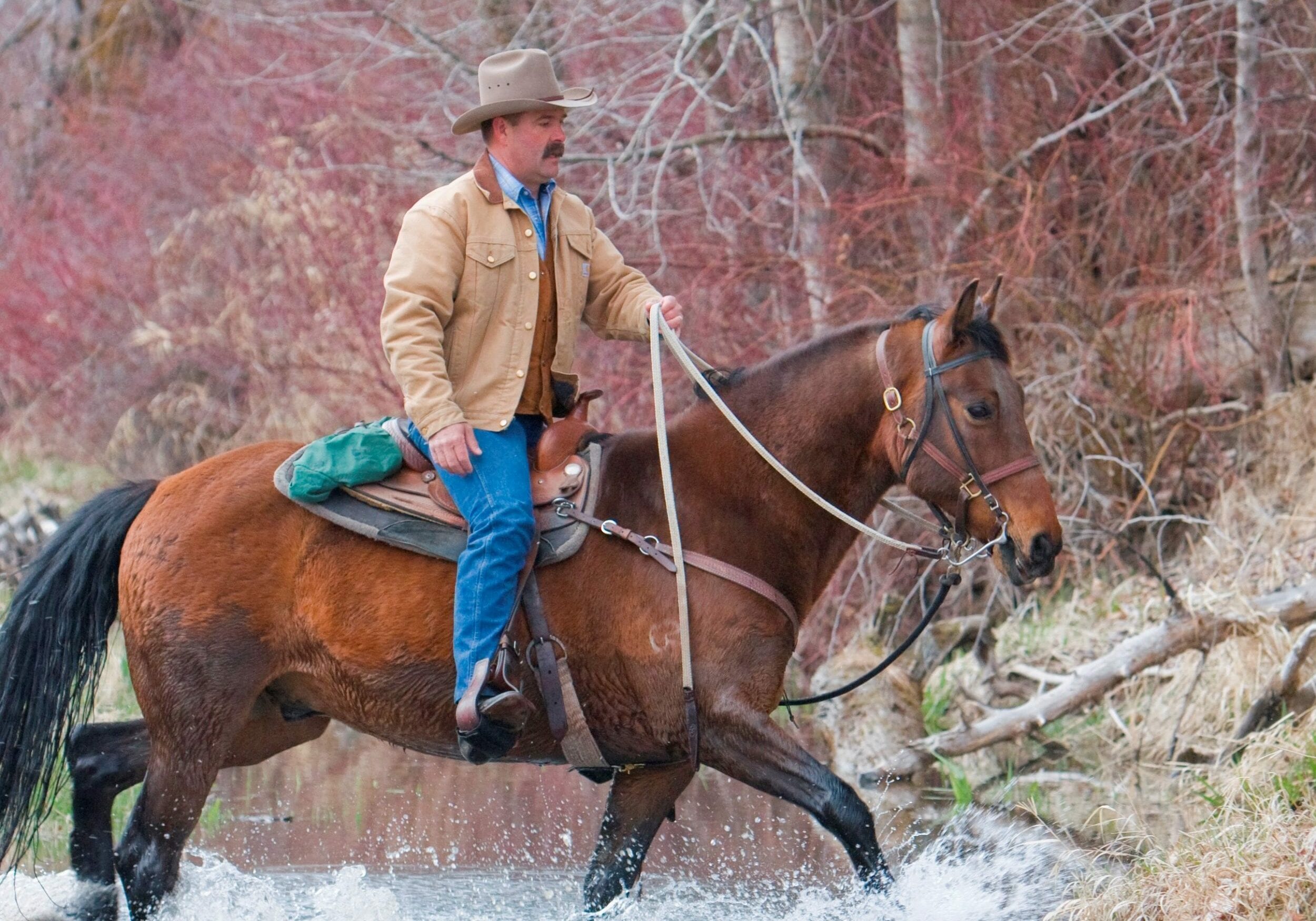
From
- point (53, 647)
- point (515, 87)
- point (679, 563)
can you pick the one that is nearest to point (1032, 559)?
point (679, 563)

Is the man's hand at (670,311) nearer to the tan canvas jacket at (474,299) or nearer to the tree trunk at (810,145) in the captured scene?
the tan canvas jacket at (474,299)

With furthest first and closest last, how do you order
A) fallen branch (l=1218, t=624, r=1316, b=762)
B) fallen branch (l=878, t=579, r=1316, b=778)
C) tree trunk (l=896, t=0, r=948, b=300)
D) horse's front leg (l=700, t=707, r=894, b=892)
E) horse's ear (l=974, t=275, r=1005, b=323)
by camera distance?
tree trunk (l=896, t=0, r=948, b=300)
fallen branch (l=878, t=579, r=1316, b=778)
fallen branch (l=1218, t=624, r=1316, b=762)
horse's ear (l=974, t=275, r=1005, b=323)
horse's front leg (l=700, t=707, r=894, b=892)

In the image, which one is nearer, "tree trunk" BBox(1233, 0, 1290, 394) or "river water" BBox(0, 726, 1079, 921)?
"river water" BBox(0, 726, 1079, 921)

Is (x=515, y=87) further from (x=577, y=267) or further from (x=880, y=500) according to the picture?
(x=880, y=500)

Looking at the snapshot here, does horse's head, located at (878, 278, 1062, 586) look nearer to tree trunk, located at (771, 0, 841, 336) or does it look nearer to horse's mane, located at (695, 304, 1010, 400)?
horse's mane, located at (695, 304, 1010, 400)

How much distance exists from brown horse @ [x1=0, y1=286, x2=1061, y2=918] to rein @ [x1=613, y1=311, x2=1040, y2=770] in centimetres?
3

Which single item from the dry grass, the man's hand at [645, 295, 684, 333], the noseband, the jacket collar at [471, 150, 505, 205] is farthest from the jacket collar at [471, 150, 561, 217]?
the dry grass

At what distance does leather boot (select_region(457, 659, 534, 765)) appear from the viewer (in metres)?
4.14

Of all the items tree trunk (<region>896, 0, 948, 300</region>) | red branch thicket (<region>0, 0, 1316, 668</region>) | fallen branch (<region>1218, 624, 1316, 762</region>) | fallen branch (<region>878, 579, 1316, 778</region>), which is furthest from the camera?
tree trunk (<region>896, 0, 948, 300</region>)

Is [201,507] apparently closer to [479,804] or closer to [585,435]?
[585,435]

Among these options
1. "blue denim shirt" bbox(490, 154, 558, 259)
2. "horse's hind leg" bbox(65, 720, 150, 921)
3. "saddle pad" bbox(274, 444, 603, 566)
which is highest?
"blue denim shirt" bbox(490, 154, 558, 259)

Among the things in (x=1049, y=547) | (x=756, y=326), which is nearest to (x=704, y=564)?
(x=1049, y=547)

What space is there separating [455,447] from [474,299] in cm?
47

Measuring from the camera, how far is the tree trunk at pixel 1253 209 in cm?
773
